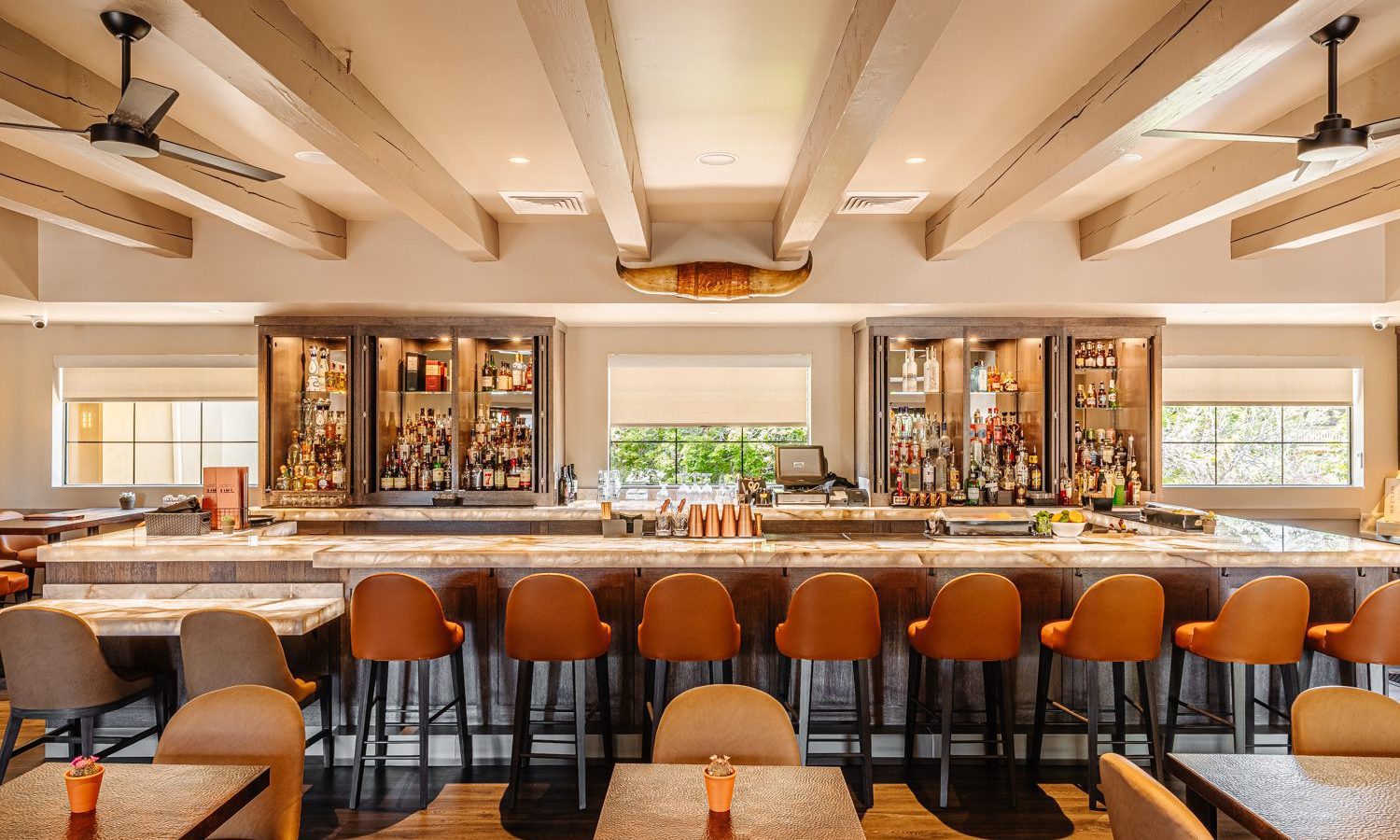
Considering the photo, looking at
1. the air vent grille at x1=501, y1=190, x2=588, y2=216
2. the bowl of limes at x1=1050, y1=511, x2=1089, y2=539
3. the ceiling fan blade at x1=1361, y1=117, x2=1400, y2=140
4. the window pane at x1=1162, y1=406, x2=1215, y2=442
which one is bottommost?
the bowl of limes at x1=1050, y1=511, x2=1089, y2=539

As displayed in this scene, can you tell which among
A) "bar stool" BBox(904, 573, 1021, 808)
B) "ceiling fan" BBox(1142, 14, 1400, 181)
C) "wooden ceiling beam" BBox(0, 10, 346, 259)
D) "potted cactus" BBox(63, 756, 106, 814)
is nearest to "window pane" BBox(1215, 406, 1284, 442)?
"bar stool" BBox(904, 573, 1021, 808)

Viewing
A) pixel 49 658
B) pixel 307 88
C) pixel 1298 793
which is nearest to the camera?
pixel 1298 793

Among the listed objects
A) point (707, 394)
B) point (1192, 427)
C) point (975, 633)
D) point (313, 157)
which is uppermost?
point (313, 157)

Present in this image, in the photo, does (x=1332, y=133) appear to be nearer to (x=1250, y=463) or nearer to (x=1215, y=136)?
(x=1215, y=136)

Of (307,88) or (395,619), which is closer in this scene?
(307,88)

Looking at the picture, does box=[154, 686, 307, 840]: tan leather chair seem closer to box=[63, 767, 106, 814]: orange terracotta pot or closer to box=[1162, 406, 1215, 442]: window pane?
box=[63, 767, 106, 814]: orange terracotta pot

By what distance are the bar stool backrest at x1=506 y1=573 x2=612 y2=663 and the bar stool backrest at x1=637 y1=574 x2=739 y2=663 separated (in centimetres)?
26

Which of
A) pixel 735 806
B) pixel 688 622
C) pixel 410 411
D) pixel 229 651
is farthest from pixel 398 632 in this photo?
pixel 410 411

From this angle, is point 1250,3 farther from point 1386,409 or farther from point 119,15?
point 1386,409

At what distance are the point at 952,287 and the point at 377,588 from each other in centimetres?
404

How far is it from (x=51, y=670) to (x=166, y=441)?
4998 millimetres

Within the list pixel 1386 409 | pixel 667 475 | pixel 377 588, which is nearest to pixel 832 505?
pixel 667 475

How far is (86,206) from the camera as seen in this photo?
166 inches

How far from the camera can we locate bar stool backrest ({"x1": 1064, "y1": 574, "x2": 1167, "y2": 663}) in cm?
334
